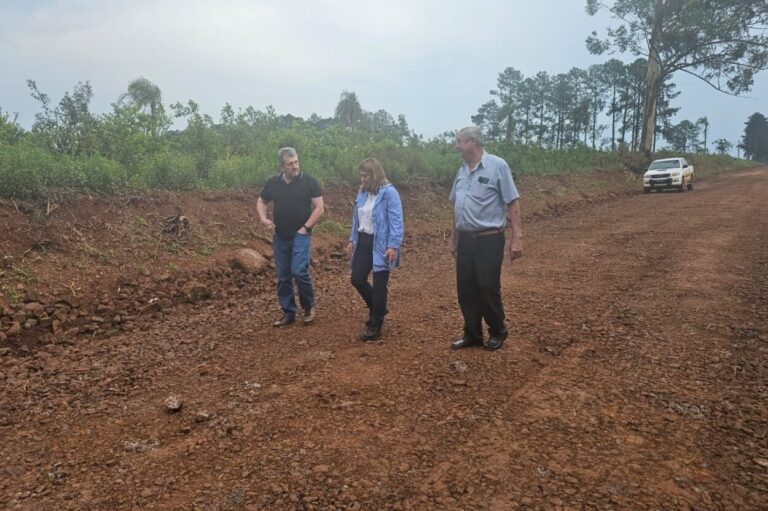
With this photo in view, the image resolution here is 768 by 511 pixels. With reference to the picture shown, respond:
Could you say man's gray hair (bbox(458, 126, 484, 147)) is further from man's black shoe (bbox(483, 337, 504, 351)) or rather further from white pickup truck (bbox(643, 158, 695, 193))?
white pickup truck (bbox(643, 158, 695, 193))

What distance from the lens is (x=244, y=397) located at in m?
3.76

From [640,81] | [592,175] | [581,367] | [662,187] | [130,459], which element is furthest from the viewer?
[640,81]

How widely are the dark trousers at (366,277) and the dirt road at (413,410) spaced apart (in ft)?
1.07

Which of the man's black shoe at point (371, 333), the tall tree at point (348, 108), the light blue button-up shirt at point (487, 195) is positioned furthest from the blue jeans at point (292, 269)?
the tall tree at point (348, 108)

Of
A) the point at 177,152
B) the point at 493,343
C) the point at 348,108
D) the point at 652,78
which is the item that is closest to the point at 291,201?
the point at 493,343

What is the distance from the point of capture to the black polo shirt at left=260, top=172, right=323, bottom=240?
17.6ft

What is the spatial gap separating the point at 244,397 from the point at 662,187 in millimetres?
20243

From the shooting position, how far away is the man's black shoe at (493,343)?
4391 millimetres

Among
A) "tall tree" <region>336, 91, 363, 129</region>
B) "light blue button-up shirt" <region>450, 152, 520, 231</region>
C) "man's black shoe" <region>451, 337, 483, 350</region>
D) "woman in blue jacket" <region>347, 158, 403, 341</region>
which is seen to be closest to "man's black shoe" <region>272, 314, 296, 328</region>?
"woman in blue jacket" <region>347, 158, 403, 341</region>

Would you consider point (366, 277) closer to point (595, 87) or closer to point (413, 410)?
point (413, 410)

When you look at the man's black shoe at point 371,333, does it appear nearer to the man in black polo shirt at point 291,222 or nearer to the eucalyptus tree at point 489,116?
the man in black polo shirt at point 291,222

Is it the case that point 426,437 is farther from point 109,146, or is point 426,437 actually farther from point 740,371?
point 109,146

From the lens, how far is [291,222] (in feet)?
17.6

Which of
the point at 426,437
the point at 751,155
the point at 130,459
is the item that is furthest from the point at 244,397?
the point at 751,155
